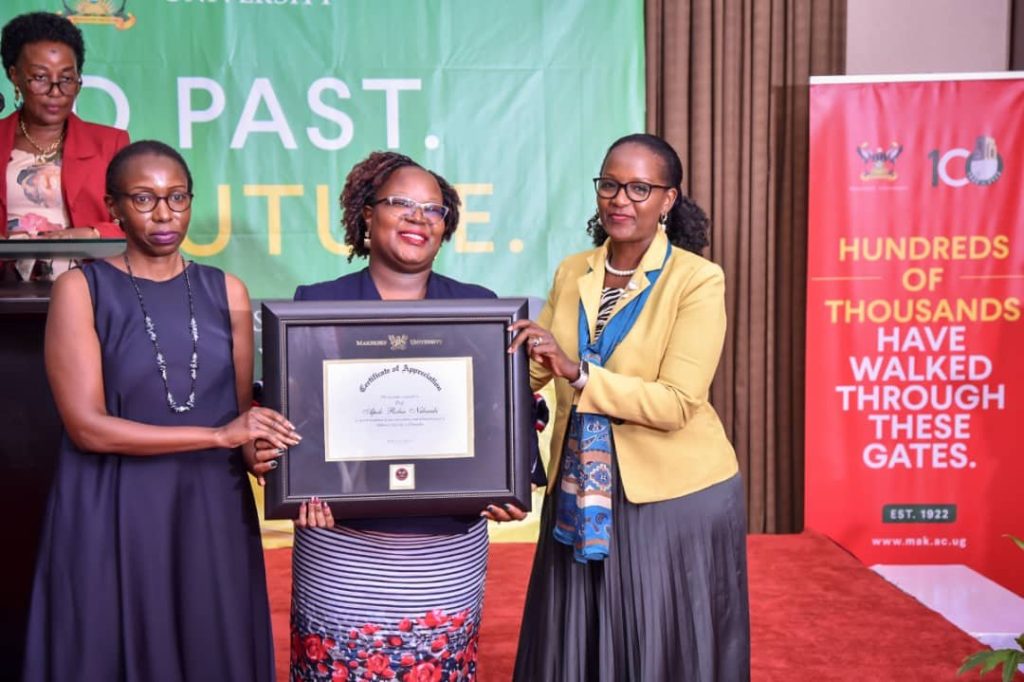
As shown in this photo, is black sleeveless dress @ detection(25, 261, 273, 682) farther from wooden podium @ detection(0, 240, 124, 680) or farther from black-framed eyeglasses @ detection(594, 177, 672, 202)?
black-framed eyeglasses @ detection(594, 177, 672, 202)

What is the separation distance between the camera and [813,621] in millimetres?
3539

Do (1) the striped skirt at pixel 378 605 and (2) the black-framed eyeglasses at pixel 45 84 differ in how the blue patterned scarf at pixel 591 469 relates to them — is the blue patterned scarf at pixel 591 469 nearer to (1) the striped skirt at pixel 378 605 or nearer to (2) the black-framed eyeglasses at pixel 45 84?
(1) the striped skirt at pixel 378 605

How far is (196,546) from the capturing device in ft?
6.09

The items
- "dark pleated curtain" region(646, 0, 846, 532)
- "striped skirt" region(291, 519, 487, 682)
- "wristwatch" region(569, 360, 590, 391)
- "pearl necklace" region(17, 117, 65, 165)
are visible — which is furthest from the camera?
"dark pleated curtain" region(646, 0, 846, 532)

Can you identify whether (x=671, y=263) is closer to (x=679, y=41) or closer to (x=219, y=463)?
(x=219, y=463)

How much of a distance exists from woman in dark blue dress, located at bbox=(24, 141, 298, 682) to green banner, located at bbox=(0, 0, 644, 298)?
2489 millimetres

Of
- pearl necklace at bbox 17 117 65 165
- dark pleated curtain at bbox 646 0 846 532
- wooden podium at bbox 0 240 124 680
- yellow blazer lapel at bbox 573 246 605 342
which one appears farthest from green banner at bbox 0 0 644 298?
wooden podium at bbox 0 240 124 680

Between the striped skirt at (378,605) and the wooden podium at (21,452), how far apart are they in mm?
694

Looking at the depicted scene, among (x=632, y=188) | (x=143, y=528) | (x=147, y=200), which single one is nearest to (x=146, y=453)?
(x=143, y=528)

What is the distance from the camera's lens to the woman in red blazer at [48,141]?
292 centimetres

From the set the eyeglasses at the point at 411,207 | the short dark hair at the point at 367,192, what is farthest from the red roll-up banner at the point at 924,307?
the eyeglasses at the point at 411,207

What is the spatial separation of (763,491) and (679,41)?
2190 mm

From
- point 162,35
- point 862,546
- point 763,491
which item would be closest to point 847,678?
point 862,546

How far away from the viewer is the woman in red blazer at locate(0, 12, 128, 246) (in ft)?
9.57
